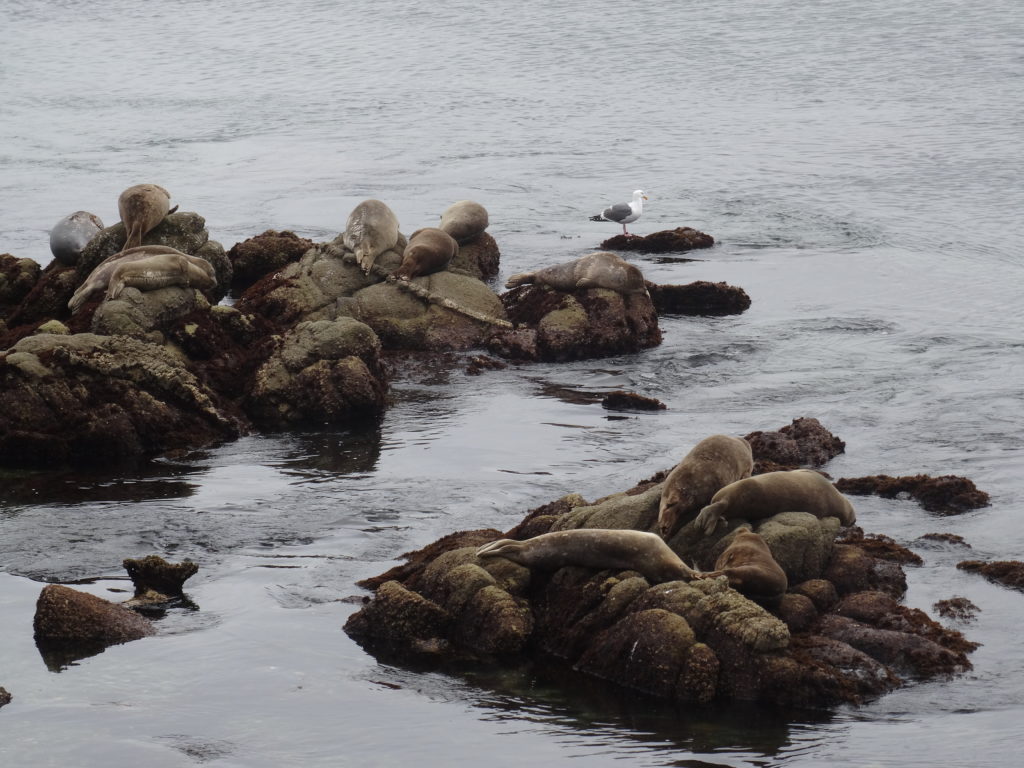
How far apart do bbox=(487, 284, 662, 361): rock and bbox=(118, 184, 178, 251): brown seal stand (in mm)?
4928

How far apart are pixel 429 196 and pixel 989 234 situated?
12016 mm

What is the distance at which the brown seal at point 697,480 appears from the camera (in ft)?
35.6

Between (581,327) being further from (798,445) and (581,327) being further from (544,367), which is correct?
(798,445)

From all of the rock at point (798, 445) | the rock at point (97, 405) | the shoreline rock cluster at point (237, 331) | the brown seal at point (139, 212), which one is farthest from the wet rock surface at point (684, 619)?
the brown seal at point (139, 212)

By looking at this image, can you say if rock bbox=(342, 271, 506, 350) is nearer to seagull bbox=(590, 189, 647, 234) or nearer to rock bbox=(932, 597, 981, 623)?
seagull bbox=(590, 189, 647, 234)

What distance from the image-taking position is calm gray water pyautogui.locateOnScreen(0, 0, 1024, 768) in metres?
8.98

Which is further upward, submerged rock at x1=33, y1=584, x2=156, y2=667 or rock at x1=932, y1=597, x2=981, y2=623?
submerged rock at x1=33, y1=584, x2=156, y2=667

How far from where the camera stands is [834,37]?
51.1 metres

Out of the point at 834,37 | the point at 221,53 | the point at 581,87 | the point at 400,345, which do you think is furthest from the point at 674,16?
the point at 400,345

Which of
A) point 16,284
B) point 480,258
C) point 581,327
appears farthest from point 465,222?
point 16,284

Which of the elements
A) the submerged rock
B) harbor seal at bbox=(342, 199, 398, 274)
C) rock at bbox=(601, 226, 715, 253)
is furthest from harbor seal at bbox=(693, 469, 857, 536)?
rock at bbox=(601, 226, 715, 253)

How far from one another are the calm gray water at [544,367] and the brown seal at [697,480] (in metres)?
1.71

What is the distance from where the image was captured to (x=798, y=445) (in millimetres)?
14633

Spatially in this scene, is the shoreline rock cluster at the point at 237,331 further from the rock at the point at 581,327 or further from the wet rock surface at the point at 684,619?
the wet rock surface at the point at 684,619
